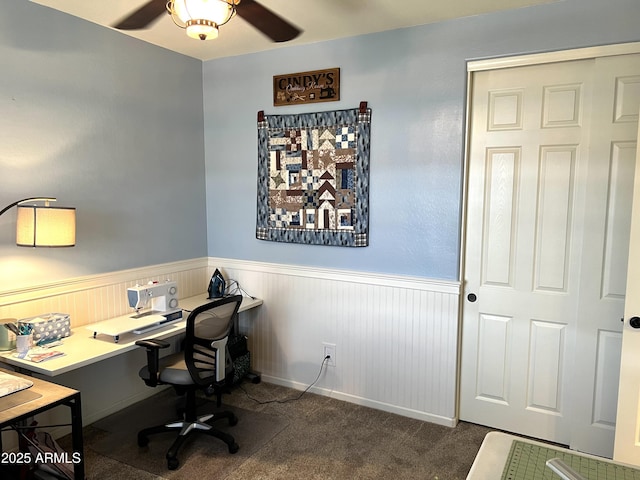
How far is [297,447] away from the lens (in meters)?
2.67

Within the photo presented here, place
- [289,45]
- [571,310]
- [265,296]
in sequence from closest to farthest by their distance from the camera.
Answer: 1. [571,310]
2. [289,45]
3. [265,296]

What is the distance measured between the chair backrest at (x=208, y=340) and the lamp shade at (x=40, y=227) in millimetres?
781

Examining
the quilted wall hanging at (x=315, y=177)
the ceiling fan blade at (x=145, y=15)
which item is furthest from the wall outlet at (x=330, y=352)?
the ceiling fan blade at (x=145, y=15)

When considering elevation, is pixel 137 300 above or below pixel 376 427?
above

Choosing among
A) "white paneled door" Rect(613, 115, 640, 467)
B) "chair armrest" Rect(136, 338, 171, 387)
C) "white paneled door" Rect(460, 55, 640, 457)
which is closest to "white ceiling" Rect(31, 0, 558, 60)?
"white paneled door" Rect(460, 55, 640, 457)

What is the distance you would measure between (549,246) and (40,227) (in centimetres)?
274

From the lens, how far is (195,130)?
142 inches

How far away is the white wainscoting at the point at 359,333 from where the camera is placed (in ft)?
9.58

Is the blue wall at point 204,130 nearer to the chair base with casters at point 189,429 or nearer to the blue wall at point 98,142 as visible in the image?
the blue wall at point 98,142

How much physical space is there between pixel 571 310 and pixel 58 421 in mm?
3077

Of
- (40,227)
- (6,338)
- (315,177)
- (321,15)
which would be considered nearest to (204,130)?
(315,177)

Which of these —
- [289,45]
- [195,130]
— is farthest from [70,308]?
[289,45]

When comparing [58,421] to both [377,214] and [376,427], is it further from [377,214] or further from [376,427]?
[377,214]

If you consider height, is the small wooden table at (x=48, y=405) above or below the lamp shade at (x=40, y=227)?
below
